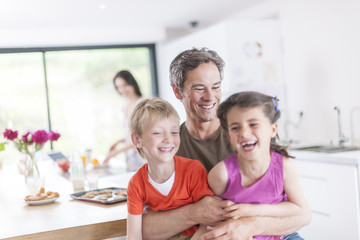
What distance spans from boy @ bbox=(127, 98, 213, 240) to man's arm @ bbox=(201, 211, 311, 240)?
11 cm

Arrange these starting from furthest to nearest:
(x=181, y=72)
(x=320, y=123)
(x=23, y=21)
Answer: (x=23, y=21), (x=320, y=123), (x=181, y=72)

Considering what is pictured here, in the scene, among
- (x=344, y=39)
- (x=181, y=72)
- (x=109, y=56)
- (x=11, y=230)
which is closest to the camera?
(x=11, y=230)

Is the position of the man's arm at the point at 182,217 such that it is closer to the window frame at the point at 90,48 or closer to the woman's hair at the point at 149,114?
the woman's hair at the point at 149,114

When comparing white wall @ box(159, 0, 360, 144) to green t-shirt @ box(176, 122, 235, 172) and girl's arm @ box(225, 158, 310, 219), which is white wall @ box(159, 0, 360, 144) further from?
girl's arm @ box(225, 158, 310, 219)

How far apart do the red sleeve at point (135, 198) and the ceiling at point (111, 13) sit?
3.26 metres

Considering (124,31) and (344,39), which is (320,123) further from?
(124,31)

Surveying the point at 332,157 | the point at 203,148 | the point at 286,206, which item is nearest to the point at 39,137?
the point at 203,148

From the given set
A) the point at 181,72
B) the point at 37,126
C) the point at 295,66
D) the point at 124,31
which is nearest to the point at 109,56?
the point at 124,31

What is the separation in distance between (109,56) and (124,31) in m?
0.89

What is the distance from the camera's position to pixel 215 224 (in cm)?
163

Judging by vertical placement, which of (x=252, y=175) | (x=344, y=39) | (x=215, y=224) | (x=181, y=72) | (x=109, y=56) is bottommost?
(x=215, y=224)

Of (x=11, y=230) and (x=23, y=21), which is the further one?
(x=23, y=21)

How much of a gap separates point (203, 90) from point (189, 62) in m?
0.13

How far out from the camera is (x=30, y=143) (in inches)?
104
